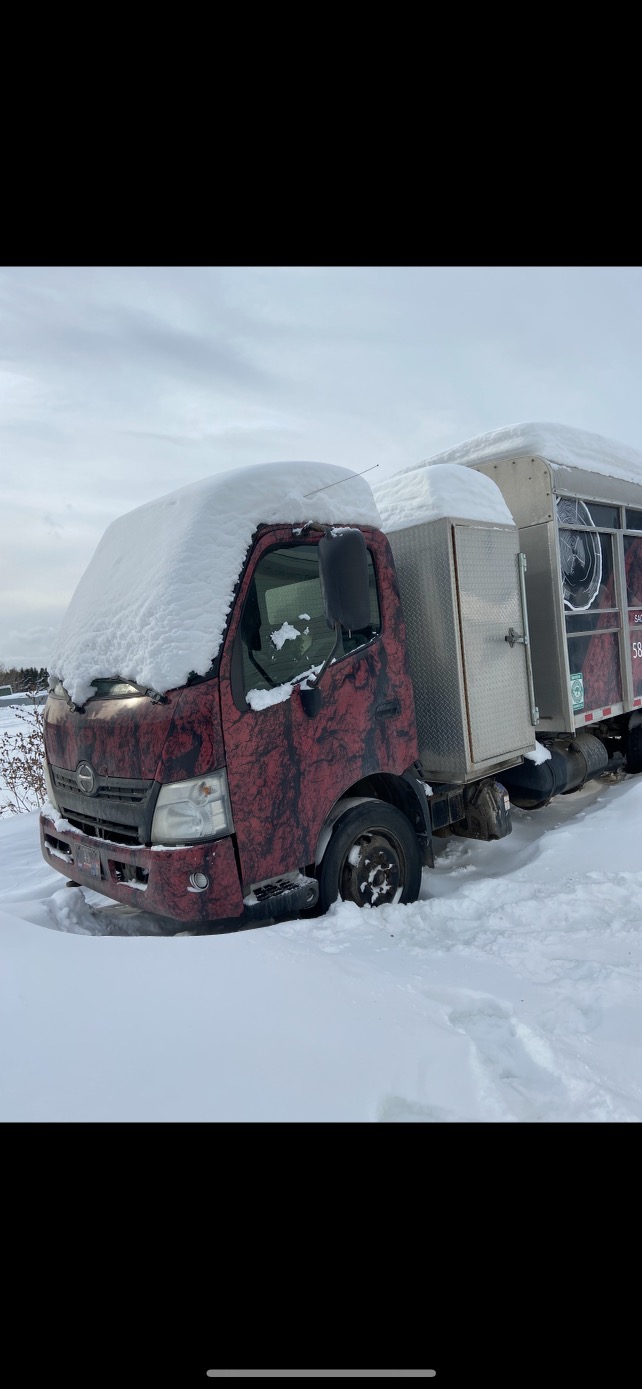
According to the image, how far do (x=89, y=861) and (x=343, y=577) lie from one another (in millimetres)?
1938

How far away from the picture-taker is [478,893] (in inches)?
172

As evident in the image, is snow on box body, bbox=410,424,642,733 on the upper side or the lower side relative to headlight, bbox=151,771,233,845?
upper

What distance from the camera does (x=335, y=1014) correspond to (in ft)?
8.54

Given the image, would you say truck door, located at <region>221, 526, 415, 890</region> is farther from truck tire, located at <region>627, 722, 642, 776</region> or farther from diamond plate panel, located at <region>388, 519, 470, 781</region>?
truck tire, located at <region>627, 722, 642, 776</region>

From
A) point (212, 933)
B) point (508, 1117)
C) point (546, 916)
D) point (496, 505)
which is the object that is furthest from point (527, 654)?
point (508, 1117)

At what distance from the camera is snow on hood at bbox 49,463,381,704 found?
3.47m

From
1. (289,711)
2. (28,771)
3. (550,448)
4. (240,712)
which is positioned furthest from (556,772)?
(28,771)

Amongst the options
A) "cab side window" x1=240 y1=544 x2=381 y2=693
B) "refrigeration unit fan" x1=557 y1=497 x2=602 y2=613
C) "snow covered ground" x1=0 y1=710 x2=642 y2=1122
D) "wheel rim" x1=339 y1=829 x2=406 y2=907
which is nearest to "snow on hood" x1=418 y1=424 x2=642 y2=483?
"refrigeration unit fan" x1=557 y1=497 x2=602 y2=613

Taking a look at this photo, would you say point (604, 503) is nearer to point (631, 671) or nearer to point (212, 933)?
point (631, 671)

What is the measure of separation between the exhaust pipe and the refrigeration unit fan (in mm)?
1267

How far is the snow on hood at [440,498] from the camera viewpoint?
4.85 metres

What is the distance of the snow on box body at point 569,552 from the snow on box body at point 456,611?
2.32ft

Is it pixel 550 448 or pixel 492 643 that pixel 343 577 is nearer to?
pixel 492 643

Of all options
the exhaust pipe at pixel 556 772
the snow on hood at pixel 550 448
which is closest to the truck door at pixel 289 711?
the exhaust pipe at pixel 556 772
